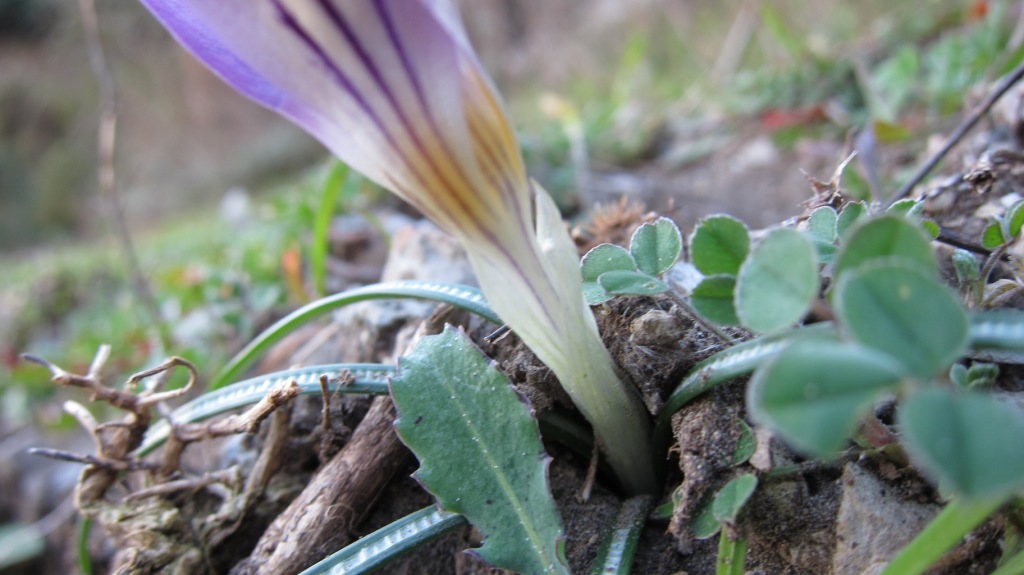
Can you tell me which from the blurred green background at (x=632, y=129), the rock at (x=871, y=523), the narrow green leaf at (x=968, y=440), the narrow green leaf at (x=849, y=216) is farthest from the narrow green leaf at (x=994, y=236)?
the blurred green background at (x=632, y=129)

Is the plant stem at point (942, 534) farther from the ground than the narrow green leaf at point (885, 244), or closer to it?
closer to it

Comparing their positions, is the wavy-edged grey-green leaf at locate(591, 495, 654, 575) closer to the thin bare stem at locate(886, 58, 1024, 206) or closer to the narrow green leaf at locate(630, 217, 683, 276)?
the narrow green leaf at locate(630, 217, 683, 276)

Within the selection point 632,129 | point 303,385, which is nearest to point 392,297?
point 303,385

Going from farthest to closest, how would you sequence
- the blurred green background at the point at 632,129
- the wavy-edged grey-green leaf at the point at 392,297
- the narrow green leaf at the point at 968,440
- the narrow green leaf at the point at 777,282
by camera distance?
the blurred green background at the point at 632,129 < the wavy-edged grey-green leaf at the point at 392,297 < the narrow green leaf at the point at 777,282 < the narrow green leaf at the point at 968,440

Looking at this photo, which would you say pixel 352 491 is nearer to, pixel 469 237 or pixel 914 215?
pixel 469 237

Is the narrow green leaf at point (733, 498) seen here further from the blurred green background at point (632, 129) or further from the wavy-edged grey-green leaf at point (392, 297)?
the blurred green background at point (632, 129)

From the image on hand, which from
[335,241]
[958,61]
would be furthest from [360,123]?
Answer: [958,61]

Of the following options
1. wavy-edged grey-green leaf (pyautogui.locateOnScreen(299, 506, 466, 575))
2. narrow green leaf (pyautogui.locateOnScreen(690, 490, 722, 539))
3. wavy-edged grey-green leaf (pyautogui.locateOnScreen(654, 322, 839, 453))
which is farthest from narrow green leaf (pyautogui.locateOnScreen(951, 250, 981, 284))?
wavy-edged grey-green leaf (pyautogui.locateOnScreen(299, 506, 466, 575))
